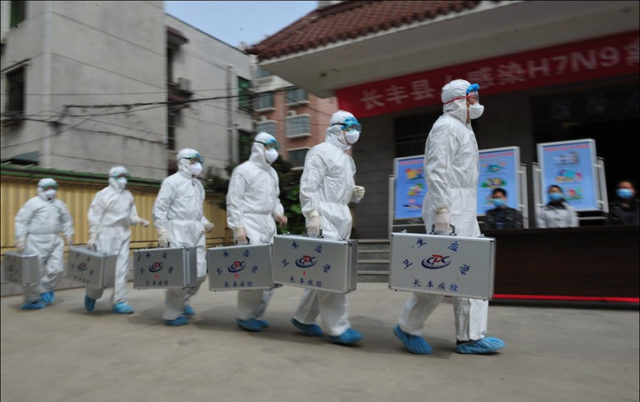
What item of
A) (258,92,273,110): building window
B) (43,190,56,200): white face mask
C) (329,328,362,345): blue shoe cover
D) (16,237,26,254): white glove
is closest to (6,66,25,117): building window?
(43,190,56,200): white face mask

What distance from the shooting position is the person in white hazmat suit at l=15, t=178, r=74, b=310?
6422 mm

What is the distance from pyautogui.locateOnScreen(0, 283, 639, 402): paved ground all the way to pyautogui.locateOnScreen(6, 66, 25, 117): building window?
7711mm

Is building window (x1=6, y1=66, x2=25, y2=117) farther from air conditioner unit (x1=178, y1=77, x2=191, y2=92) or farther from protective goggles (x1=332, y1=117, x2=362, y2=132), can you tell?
protective goggles (x1=332, y1=117, x2=362, y2=132)

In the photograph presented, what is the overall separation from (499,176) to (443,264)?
3705 mm

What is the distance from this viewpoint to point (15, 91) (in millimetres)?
11156

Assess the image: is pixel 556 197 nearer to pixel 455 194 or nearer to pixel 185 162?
pixel 455 194

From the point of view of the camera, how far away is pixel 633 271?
192 inches

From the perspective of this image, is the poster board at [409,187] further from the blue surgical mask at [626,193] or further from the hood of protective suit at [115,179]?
the hood of protective suit at [115,179]

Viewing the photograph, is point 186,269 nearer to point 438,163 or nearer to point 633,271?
point 438,163

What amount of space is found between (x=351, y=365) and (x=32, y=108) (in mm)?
10292

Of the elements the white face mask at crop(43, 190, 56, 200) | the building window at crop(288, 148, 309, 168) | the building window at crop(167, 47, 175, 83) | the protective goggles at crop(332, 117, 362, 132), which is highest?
the building window at crop(167, 47, 175, 83)

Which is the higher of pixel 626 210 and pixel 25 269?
pixel 626 210

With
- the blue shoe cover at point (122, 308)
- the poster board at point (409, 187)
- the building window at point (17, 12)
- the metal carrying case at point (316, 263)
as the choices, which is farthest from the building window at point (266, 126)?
the building window at point (17, 12)

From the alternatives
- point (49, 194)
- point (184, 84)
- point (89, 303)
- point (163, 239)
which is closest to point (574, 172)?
point (163, 239)
